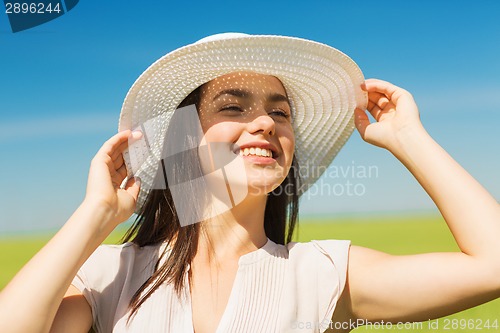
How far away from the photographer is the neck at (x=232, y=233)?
9.19 ft

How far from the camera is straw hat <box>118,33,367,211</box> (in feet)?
8.99

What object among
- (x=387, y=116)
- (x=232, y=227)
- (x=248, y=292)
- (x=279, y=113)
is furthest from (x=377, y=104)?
(x=248, y=292)

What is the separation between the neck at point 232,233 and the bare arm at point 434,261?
0.48m

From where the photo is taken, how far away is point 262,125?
265cm

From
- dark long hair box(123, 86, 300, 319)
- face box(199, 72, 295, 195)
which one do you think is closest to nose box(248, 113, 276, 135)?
face box(199, 72, 295, 195)

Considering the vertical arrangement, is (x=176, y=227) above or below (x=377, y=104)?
below

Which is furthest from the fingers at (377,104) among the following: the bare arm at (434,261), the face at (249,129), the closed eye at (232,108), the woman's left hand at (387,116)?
the closed eye at (232,108)

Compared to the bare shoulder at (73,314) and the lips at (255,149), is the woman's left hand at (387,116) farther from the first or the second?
the bare shoulder at (73,314)

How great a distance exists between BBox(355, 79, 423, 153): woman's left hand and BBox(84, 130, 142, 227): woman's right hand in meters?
1.10

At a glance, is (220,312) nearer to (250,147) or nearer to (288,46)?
(250,147)

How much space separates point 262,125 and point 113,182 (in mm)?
750

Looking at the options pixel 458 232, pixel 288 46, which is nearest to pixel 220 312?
pixel 458 232

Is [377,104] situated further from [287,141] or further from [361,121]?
[287,141]

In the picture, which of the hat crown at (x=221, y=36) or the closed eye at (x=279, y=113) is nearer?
the hat crown at (x=221, y=36)
